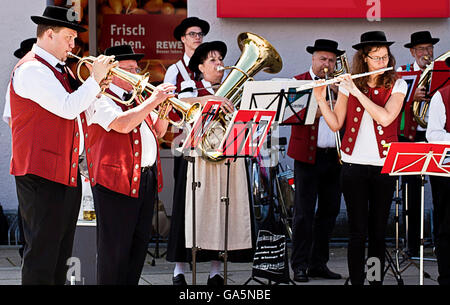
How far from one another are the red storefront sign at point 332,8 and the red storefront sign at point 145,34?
71 cm

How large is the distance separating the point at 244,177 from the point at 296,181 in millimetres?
884

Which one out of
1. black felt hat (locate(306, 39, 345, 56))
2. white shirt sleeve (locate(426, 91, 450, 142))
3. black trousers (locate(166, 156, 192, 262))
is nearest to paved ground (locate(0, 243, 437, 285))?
black trousers (locate(166, 156, 192, 262))

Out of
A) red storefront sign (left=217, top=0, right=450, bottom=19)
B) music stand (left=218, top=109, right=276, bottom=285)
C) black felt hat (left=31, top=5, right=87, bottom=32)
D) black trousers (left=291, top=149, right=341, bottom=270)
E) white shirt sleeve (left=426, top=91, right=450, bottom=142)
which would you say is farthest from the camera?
red storefront sign (left=217, top=0, right=450, bottom=19)

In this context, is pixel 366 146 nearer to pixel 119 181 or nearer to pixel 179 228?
pixel 179 228

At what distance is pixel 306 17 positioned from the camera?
8727 millimetres

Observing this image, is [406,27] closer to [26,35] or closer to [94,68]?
[26,35]

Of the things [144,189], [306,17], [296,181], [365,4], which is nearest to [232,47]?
[306,17]

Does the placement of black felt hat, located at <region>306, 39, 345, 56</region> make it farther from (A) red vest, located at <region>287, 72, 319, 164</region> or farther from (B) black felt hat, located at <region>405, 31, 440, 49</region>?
(B) black felt hat, located at <region>405, 31, 440, 49</region>

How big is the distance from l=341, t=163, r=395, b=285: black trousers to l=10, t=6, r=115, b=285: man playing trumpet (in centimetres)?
218

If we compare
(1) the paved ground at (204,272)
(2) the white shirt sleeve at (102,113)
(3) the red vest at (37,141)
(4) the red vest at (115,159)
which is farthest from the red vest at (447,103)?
(3) the red vest at (37,141)

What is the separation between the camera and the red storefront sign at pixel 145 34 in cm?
887

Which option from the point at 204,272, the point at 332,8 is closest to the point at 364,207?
the point at 204,272

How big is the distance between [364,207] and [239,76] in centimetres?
153

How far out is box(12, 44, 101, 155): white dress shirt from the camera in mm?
4441
